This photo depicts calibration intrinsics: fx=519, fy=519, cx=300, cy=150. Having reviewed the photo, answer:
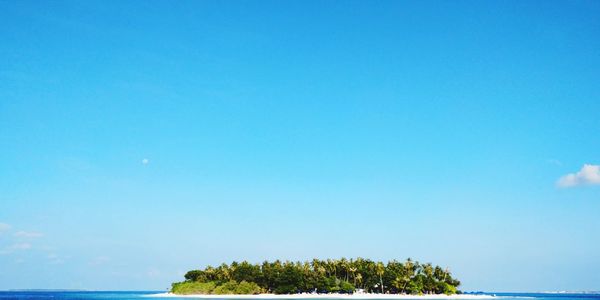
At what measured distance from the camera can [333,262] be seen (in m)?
141

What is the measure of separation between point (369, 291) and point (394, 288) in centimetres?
666

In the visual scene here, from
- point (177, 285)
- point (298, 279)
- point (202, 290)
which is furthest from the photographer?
point (177, 285)

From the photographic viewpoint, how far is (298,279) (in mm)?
131250

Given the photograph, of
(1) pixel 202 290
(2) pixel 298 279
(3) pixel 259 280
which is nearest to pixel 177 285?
(1) pixel 202 290

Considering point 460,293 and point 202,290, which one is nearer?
point 202,290

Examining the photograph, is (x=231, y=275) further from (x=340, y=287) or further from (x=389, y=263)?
(x=389, y=263)

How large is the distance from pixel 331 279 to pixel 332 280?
37cm

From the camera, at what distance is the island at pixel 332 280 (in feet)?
438

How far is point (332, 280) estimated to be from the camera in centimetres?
13625

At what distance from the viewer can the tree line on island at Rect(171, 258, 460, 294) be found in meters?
133

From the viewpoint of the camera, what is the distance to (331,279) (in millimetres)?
136375

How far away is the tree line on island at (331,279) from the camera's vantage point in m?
133

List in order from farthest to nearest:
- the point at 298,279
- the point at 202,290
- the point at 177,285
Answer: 1. the point at 177,285
2. the point at 202,290
3. the point at 298,279

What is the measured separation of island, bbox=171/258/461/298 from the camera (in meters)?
133
